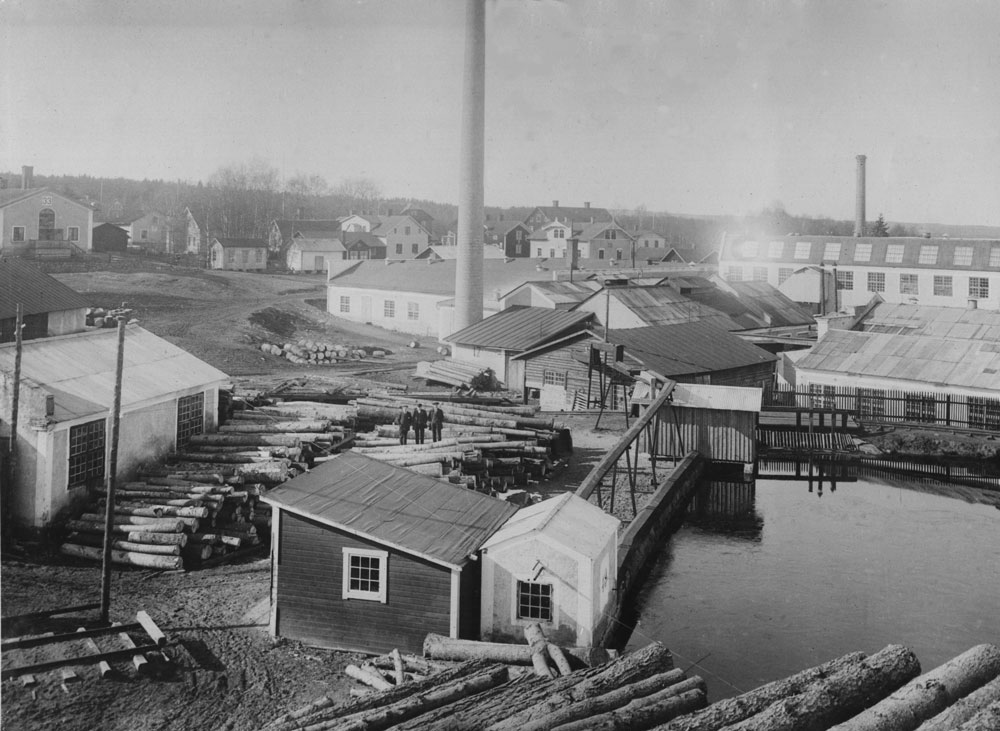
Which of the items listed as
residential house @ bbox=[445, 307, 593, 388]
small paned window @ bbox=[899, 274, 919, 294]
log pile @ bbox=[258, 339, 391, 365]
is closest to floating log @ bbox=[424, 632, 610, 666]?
residential house @ bbox=[445, 307, 593, 388]

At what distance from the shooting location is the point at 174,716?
13820 mm

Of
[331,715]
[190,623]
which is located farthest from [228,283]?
[331,715]

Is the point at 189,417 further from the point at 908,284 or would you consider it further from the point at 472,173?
the point at 908,284

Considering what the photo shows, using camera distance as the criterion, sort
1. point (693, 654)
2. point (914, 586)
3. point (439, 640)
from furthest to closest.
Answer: point (914, 586)
point (693, 654)
point (439, 640)

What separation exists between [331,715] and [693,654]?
8.88m

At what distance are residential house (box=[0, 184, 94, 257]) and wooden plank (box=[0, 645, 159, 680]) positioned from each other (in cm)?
2322

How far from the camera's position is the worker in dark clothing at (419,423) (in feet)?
92.9

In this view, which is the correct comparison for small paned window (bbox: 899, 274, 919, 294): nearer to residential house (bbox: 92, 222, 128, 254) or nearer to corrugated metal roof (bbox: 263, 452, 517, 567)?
residential house (bbox: 92, 222, 128, 254)

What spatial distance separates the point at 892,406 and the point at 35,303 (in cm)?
3157

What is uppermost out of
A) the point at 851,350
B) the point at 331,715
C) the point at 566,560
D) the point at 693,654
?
the point at 851,350

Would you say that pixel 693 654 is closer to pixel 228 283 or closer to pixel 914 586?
pixel 914 586

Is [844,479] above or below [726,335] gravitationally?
below

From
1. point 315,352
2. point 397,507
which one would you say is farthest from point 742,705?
point 315,352

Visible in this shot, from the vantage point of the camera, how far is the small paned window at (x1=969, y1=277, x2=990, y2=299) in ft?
201
